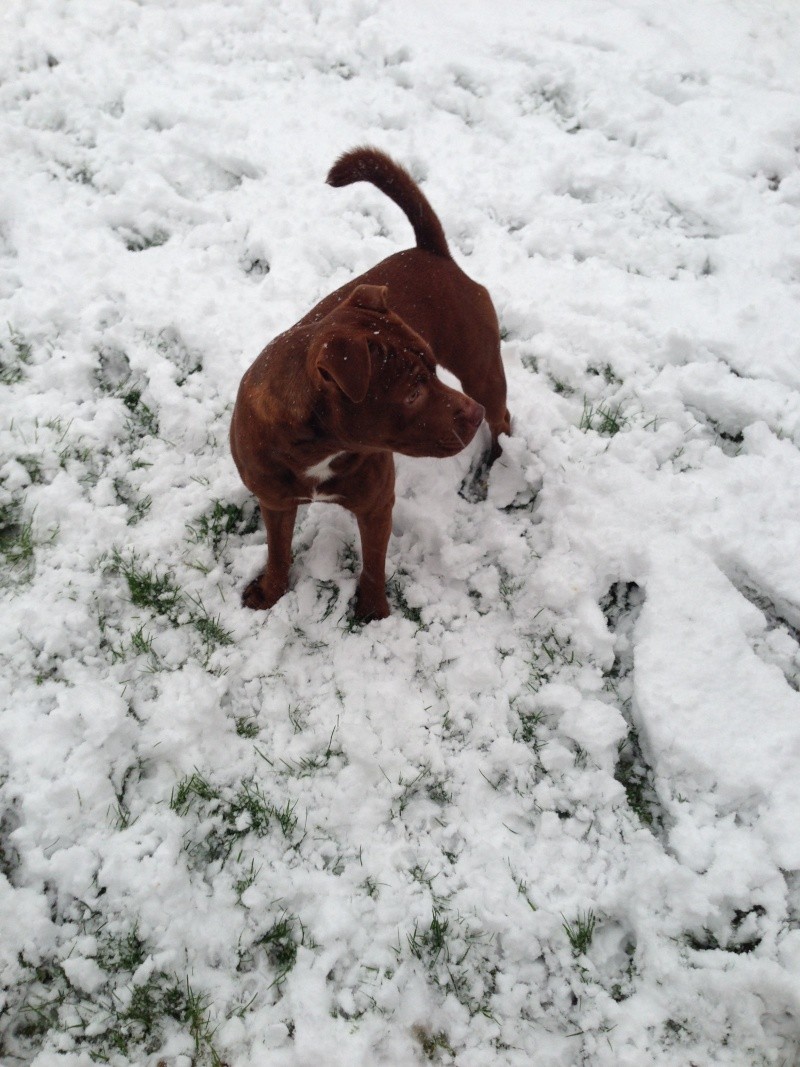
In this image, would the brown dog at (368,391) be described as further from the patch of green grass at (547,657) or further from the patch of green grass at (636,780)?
the patch of green grass at (636,780)

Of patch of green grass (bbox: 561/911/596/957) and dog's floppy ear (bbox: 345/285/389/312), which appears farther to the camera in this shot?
patch of green grass (bbox: 561/911/596/957)

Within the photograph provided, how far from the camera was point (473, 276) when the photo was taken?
3541mm

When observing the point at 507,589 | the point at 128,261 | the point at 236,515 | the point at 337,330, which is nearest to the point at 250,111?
the point at 128,261

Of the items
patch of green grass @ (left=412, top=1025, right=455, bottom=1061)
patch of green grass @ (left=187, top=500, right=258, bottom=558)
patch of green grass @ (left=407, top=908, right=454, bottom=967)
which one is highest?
patch of green grass @ (left=187, top=500, right=258, bottom=558)

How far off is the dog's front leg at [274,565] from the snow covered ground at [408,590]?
8cm

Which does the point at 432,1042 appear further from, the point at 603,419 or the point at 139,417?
the point at 139,417

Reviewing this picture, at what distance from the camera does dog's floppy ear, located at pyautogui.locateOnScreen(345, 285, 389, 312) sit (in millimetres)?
2062

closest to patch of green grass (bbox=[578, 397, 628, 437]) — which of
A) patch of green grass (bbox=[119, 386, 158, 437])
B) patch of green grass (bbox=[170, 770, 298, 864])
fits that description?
patch of green grass (bbox=[119, 386, 158, 437])

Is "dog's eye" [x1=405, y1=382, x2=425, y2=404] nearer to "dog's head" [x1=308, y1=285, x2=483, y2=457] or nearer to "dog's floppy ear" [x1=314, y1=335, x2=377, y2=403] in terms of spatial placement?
"dog's head" [x1=308, y1=285, x2=483, y2=457]

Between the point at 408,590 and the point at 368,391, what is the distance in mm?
1095

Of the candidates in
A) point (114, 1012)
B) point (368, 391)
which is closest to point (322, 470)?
point (368, 391)

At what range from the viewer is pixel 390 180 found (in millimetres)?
2465

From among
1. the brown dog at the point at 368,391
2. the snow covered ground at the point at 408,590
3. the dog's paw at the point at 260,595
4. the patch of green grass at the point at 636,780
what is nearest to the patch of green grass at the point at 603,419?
the snow covered ground at the point at 408,590

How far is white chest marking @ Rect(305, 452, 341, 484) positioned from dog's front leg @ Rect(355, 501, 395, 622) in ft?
0.83
